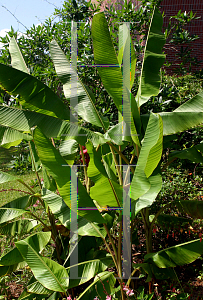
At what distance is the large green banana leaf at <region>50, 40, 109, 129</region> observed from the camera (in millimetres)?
Result: 2348

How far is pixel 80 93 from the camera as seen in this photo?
2.47 m

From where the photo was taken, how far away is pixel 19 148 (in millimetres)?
4461

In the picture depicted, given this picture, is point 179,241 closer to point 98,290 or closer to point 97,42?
point 98,290

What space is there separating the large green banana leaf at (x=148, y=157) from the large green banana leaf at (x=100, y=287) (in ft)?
3.14

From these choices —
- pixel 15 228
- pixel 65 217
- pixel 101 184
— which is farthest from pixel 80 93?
pixel 15 228

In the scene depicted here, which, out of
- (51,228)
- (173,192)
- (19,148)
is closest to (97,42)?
(51,228)

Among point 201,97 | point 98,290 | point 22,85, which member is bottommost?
point 98,290

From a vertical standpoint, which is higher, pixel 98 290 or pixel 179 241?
pixel 98 290

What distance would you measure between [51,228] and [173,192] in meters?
1.81

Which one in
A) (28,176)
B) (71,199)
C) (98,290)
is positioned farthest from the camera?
(28,176)

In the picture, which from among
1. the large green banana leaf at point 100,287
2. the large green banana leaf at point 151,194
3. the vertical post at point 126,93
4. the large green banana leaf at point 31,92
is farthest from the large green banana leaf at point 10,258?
the vertical post at point 126,93

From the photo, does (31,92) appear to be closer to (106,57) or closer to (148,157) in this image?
(106,57)

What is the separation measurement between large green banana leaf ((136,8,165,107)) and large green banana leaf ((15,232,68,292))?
1681 millimetres

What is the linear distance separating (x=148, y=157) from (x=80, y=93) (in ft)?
3.85
